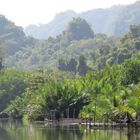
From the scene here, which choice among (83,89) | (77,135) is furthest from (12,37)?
(77,135)

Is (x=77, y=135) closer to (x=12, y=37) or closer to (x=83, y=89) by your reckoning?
(x=83, y=89)

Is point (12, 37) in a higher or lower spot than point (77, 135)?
higher

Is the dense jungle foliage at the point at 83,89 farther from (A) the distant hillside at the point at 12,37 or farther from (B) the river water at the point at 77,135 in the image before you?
(A) the distant hillside at the point at 12,37

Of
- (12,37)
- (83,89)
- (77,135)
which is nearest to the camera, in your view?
(77,135)

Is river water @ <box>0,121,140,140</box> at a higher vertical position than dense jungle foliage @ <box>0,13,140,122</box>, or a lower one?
lower

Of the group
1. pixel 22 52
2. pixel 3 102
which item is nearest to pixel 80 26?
pixel 22 52

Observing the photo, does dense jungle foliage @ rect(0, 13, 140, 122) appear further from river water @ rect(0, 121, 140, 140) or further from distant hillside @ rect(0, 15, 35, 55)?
distant hillside @ rect(0, 15, 35, 55)

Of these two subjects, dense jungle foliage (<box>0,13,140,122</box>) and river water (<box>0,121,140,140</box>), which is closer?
river water (<box>0,121,140,140</box>)

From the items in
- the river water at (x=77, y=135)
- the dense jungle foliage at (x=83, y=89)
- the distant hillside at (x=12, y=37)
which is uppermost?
the distant hillside at (x=12, y=37)

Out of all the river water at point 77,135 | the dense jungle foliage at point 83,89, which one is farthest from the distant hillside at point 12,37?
the river water at point 77,135

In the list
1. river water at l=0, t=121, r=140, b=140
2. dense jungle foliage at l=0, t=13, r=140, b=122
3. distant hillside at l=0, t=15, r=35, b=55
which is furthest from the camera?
distant hillside at l=0, t=15, r=35, b=55

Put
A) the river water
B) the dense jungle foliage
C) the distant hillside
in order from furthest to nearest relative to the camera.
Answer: the distant hillside, the dense jungle foliage, the river water

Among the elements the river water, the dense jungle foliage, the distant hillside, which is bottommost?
the river water

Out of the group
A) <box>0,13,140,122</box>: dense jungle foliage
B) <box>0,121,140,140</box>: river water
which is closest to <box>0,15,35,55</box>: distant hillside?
<box>0,13,140,122</box>: dense jungle foliage
